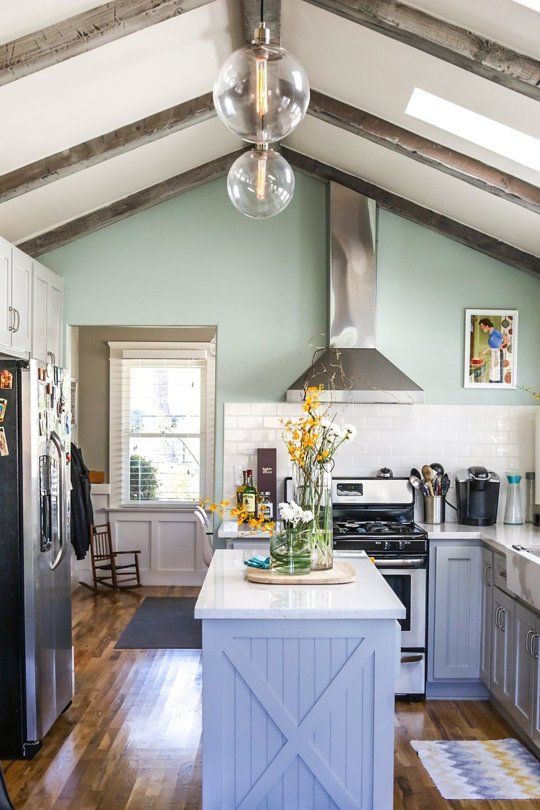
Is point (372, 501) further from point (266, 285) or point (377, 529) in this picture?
point (266, 285)

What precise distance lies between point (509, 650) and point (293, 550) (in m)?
1.71

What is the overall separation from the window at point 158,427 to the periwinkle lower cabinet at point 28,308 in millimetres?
2071

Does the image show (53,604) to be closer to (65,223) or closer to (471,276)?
(65,223)

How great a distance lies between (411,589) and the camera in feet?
14.6

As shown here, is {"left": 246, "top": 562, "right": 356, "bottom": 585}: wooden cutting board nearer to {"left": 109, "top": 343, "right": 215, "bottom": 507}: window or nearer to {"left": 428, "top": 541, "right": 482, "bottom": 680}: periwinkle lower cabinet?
{"left": 428, "top": 541, "right": 482, "bottom": 680}: periwinkle lower cabinet

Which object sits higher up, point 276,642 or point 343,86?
point 343,86

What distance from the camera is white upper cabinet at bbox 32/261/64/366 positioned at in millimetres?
4801

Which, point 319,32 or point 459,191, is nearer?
point 319,32

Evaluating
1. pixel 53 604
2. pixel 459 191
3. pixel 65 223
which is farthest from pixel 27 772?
pixel 459 191

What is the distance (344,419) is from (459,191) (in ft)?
Answer: 5.59

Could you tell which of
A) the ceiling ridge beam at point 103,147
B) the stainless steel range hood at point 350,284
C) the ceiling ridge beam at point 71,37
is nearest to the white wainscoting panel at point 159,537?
the stainless steel range hood at point 350,284

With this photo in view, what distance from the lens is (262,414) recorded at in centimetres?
532

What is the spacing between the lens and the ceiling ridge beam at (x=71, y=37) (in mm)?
3023

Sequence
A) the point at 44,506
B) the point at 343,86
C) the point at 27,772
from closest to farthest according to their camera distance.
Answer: the point at 27,772 < the point at 44,506 < the point at 343,86
